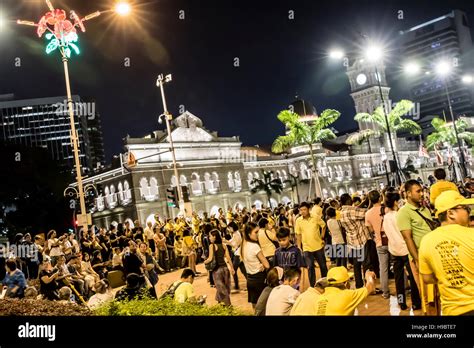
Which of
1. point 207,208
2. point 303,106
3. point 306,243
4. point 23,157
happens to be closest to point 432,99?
point 303,106

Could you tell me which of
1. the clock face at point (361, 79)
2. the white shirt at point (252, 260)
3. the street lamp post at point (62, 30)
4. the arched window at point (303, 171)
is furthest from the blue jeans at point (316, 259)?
the clock face at point (361, 79)

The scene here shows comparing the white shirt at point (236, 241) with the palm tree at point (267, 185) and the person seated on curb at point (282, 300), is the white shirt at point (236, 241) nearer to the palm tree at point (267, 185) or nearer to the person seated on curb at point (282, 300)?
the person seated on curb at point (282, 300)

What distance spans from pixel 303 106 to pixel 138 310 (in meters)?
72.2

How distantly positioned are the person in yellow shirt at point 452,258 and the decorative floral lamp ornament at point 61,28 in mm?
14698

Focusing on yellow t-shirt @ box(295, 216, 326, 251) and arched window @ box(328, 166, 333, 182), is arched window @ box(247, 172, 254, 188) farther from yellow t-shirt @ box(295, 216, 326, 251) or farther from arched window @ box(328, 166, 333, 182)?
yellow t-shirt @ box(295, 216, 326, 251)

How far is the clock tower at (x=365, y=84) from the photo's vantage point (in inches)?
3007

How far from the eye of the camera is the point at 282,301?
5.51 meters

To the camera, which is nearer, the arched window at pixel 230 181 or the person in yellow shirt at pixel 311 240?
the person in yellow shirt at pixel 311 240

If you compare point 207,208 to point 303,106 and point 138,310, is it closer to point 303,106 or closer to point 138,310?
point 303,106

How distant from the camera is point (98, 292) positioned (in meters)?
9.02

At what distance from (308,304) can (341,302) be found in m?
0.40

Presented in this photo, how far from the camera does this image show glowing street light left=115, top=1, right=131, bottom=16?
15.9 metres
